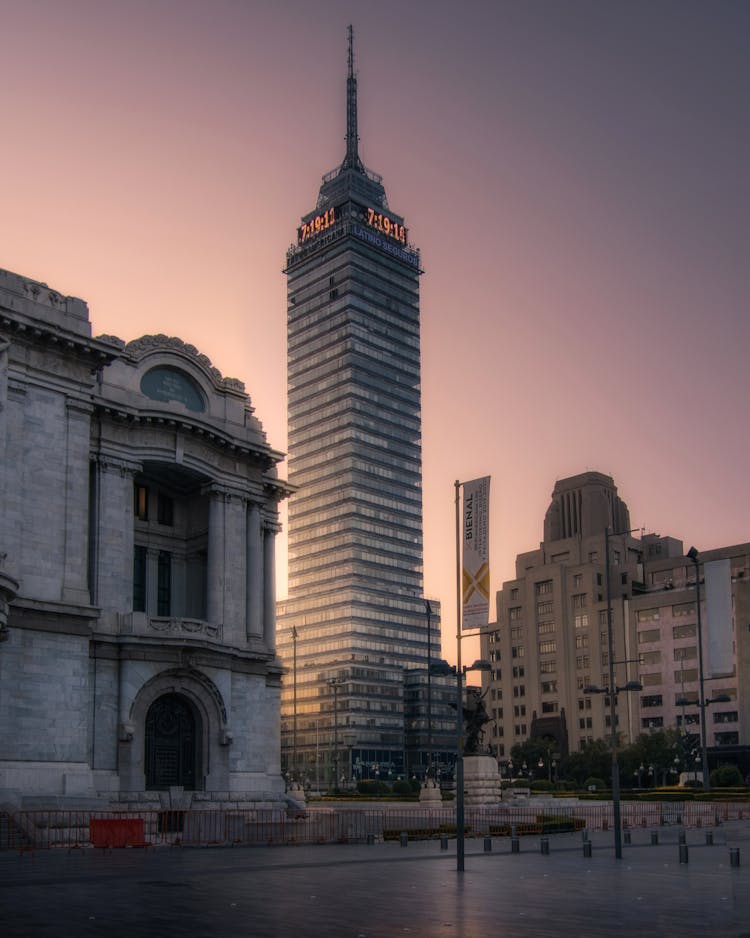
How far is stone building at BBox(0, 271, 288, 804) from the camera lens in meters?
46.2

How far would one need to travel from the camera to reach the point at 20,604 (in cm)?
4525

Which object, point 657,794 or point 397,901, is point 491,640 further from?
point 397,901

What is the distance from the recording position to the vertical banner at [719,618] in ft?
162

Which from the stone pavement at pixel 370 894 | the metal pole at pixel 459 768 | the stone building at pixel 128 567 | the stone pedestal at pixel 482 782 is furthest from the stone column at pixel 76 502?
the stone pedestal at pixel 482 782

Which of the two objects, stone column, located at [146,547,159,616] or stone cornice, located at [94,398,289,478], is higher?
stone cornice, located at [94,398,289,478]

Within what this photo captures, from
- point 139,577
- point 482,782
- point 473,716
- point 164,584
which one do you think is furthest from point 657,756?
point 139,577

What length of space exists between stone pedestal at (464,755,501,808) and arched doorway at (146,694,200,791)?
14.9 m

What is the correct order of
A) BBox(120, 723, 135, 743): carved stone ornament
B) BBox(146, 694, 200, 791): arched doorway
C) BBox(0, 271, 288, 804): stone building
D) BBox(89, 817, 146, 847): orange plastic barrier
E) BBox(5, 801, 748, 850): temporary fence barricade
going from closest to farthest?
BBox(89, 817, 146, 847): orange plastic barrier
BBox(5, 801, 748, 850): temporary fence barricade
BBox(0, 271, 288, 804): stone building
BBox(120, 723, 135, 743): carved stone ornament
BBox(146, 694, 200, 791): arched doorway

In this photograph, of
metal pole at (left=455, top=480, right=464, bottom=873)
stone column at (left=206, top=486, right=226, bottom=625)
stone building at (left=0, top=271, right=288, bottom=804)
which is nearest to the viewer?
metal pole at (left=455, top=480, right=464, bottom=873)

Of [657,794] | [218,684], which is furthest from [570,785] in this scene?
[218,684]

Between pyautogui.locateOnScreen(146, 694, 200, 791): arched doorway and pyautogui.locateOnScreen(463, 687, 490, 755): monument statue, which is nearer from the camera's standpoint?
pyautogui.locateOnScreen(146, 694, 200, 791): arched doorway

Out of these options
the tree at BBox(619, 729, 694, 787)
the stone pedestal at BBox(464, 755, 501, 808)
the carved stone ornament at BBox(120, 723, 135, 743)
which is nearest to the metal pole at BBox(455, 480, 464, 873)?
the carved stone ornament at BBox(120, 723, 135, 743)

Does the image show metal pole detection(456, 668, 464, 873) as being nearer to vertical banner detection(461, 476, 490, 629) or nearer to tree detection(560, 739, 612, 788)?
vertical banner detection(461, 476, 490, 629)


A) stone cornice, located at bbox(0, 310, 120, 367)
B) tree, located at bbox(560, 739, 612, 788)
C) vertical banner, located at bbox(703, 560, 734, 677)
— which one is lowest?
tree, located at bbox(560, 739, 612, 788)
